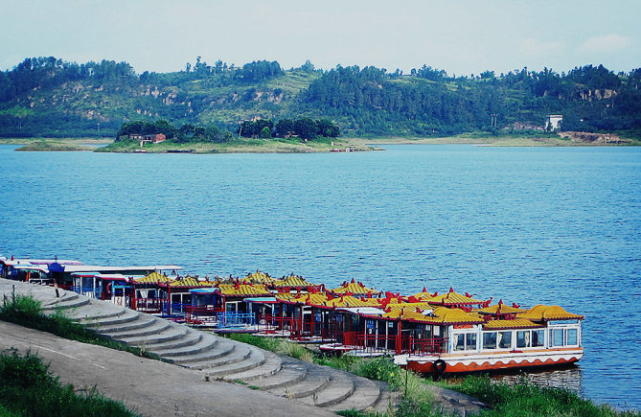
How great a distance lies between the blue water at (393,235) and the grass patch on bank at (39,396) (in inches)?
769

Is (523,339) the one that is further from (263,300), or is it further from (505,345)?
(263,300)

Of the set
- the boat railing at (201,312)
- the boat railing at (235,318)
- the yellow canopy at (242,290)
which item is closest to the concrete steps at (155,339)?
the boat railing at (235,318)

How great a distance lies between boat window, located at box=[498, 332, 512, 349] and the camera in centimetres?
3441

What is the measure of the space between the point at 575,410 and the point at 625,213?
8355 cm

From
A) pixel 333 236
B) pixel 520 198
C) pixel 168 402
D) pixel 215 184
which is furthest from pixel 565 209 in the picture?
pixel 168 402

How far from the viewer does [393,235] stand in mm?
80938

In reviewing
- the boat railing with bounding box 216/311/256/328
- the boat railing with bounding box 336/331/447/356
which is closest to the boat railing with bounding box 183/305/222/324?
the boat railing with bounding box 216/311/256/328

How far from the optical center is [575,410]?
24.7 metres

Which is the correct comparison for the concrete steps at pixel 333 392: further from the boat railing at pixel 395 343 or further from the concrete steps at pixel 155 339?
the boat railing at pixel 395 343

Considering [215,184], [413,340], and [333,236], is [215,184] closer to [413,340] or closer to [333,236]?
[333,236]

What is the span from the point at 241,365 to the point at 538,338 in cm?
1540

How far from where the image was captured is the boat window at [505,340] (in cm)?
3441

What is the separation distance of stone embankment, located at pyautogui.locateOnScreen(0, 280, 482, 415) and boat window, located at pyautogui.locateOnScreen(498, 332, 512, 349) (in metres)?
8.92

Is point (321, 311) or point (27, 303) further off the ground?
point (27, 303)
